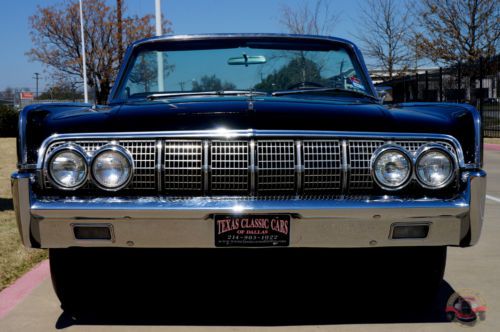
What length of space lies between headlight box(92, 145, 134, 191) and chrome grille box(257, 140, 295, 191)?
0.62 m

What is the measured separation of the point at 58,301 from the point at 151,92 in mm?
1465

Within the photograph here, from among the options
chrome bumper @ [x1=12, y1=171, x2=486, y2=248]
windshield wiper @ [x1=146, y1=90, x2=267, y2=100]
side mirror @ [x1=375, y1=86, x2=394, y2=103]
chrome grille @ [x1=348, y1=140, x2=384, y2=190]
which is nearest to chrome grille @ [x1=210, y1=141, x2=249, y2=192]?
chrome bumper @ [x1=12, y1=171, x2=486, y2=248]

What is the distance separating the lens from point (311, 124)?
10.3ft

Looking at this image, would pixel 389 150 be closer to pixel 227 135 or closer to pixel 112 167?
pixel 227 135

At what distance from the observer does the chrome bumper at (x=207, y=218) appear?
118 inches

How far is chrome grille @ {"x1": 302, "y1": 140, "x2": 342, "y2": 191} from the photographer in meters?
3.11

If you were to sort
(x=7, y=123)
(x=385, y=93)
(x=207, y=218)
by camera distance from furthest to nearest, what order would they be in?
(x=7, y=123) < (x=385, y=93) < (x=207, y=218)

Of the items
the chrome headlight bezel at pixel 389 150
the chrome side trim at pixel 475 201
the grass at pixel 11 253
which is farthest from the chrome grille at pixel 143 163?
the grass at pixel 11 253

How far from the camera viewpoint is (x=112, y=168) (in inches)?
122

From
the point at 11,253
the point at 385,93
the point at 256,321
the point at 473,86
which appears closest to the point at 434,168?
the point at 256,321

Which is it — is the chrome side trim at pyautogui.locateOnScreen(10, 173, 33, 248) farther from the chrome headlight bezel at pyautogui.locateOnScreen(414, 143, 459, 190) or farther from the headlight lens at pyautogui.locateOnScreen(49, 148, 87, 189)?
the chrome headlight bezel at pyautogui.locateOnScreen(414, 143, 459, 190)

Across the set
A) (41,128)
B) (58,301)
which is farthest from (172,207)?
(58,301)

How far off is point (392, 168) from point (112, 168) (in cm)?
136

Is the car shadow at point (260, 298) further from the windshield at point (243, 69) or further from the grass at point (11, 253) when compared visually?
the windshield at point (243, 69)
